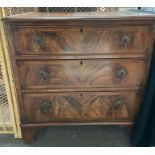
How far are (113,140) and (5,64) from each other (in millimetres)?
946

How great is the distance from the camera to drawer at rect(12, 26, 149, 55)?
1.06 metres

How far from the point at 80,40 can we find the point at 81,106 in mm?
433

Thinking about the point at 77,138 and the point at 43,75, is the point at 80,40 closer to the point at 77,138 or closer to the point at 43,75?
the point at 43,75

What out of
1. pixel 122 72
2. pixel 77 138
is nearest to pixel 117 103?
pixel 122 72

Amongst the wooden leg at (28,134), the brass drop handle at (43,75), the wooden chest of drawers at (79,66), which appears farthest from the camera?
the wooden leg at (28,134)

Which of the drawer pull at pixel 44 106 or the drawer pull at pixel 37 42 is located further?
the drawer pull at pixel 44 106

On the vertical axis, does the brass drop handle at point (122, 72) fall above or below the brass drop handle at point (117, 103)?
above

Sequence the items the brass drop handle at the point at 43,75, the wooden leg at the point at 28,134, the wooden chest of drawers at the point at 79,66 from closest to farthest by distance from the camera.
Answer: the wooden chest of drawers at the point at 79,66 < the brass drop handle at the point at 43,75 < the wooden leg at the point at 28,134

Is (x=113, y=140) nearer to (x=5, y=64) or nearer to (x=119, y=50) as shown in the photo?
(x=119, y=50)

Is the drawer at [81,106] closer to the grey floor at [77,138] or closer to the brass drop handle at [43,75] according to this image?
the brass drop handle at [43,75]

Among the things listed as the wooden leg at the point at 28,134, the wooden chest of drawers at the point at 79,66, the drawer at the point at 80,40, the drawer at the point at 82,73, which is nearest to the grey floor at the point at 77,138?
the wooden leg at the point at 28,134

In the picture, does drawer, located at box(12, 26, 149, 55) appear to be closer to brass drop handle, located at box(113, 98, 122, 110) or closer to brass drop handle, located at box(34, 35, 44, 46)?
brass drop handle, located at box(34, 35, 44, 46)

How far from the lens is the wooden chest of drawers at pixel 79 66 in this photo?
41.1 inches

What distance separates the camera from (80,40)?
3.54ft
